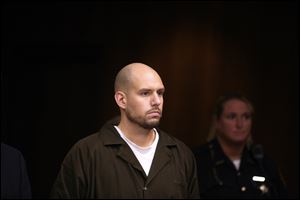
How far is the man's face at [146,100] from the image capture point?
2611 millimetres

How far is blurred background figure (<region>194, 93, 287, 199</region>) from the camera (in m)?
3.62

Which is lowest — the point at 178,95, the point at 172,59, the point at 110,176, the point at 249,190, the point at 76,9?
the point at 249,190

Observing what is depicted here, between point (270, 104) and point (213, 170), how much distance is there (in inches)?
69.0

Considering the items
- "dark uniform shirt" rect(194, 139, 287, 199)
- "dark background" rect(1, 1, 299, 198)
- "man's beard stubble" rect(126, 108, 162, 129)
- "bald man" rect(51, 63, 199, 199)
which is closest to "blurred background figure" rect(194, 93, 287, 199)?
"dark uniform shirt" rect(194, 139, 287, 199)

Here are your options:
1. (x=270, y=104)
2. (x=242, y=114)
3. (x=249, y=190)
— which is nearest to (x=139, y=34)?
(x=270, y=104)

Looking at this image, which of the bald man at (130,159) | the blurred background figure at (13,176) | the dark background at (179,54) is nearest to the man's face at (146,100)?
the bald man at (130,159)

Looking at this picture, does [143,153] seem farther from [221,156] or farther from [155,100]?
[221,156]

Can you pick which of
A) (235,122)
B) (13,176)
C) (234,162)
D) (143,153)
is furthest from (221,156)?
(13,176)

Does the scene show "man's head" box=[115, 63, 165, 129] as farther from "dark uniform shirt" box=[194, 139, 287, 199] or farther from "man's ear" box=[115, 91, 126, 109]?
"dark uniform shirt" box=[194, 139, 287, 199]

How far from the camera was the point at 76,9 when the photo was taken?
5.24 meters

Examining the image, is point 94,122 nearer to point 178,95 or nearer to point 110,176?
point 178,95

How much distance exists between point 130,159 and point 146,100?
0.93 ft

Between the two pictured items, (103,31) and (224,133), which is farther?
(103,31)

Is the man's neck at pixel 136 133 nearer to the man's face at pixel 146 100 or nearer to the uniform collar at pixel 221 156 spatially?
the man's face at pixel 146 100
